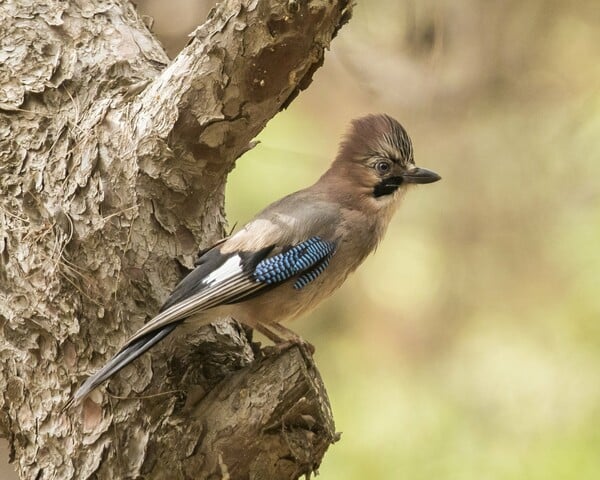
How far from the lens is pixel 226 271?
149 inches

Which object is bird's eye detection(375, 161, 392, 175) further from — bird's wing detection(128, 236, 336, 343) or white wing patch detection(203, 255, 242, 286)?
white wing patch detection(203, 255, 242, 286)

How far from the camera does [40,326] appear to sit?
3730 millimetres

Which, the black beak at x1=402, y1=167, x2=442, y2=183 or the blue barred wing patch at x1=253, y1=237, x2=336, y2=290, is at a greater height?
the black beak at x1=402, y1=167, x2=442, y2=183

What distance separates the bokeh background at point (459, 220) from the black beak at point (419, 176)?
3.97 ft

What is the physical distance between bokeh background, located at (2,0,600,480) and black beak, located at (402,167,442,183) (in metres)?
1.21

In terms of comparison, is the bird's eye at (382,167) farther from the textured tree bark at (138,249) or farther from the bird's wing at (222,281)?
the textured tree bark at (138,249)

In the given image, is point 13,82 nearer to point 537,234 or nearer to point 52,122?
point 52,122

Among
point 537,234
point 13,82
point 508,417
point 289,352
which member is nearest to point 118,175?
point 13,82

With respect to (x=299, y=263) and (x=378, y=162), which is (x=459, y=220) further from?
(x=299, y=263)

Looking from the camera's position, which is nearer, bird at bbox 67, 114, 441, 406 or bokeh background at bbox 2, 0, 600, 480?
bird at bbox 67, 114, 441, 406

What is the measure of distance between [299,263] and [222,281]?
33cm

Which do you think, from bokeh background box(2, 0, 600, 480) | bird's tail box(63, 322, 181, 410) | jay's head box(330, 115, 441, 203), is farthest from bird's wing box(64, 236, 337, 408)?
bokeh background box(2, 0, 600, 480)

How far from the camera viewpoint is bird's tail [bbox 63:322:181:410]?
3.49 m

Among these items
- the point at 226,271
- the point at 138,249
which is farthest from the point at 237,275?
the point at 138,249
